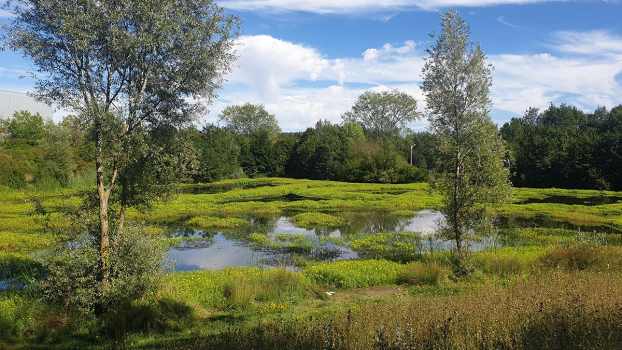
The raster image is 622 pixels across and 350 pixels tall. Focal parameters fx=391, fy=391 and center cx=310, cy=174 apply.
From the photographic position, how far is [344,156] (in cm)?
8262

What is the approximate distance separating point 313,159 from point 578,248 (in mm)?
73579

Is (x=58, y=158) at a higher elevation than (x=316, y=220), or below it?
higher

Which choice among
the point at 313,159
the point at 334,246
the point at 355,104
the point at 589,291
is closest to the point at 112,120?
the point at 589,291

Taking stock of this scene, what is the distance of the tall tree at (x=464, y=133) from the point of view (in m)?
15.4

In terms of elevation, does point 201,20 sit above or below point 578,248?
above

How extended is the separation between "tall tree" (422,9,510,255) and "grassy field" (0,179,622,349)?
211 cm

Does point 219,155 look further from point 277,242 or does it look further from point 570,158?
point 570,158

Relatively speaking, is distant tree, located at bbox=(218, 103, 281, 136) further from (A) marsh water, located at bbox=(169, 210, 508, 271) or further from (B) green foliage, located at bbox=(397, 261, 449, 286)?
(B) green foliage, located at bbox=(397, 261, 449, 286)

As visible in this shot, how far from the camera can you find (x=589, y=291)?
8.46 meters

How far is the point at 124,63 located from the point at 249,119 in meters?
131

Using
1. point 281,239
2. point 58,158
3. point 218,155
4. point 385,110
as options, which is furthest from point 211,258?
point 385,110

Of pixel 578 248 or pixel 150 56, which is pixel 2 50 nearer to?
pixel 150 56

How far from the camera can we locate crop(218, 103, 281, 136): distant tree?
5517 inches

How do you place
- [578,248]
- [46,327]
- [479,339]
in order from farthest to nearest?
[578,248], [46,327], [479,339]
